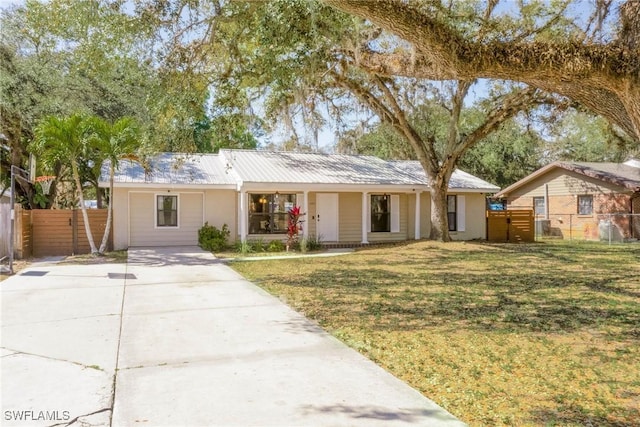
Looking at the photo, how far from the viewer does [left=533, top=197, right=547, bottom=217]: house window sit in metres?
25.1

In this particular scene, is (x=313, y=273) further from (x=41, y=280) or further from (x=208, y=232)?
(x=208, y=232)

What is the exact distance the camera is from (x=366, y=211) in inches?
698

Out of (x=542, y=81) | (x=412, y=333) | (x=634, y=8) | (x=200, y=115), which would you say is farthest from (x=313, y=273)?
(x=634, y=8)

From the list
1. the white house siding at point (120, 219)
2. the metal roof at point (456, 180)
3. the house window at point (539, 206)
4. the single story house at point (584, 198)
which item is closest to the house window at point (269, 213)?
the white house siding at point (120, 219)

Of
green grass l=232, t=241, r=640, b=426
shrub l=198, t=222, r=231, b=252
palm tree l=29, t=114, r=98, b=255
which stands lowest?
green grass l=232, t=241, r=640, b=426

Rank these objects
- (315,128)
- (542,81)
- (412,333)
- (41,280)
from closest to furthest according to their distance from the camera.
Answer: (412,333) < (542,81) < (41,280) < (315,128)

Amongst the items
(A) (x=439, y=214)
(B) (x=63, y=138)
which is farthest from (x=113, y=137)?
(A) (x=439, y=214)

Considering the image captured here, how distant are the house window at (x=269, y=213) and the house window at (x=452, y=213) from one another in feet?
22.5

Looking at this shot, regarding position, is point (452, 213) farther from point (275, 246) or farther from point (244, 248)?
point (244, 248)

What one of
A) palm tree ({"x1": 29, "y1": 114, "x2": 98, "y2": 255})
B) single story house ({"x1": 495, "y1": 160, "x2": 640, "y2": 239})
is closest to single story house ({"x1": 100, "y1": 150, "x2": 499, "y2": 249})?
palm tree ({"x1": 29, "y1": 114, "x2": 98, "y2": 255})

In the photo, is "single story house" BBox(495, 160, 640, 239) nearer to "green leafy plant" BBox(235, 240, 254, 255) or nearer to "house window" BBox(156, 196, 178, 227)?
"green leafy plant" BBox(235, 240, 254, 255)

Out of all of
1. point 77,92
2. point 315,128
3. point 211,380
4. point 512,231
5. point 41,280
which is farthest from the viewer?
point 512,231

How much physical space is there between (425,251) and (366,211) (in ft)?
10.8

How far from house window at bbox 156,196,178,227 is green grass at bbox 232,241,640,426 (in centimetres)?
602
